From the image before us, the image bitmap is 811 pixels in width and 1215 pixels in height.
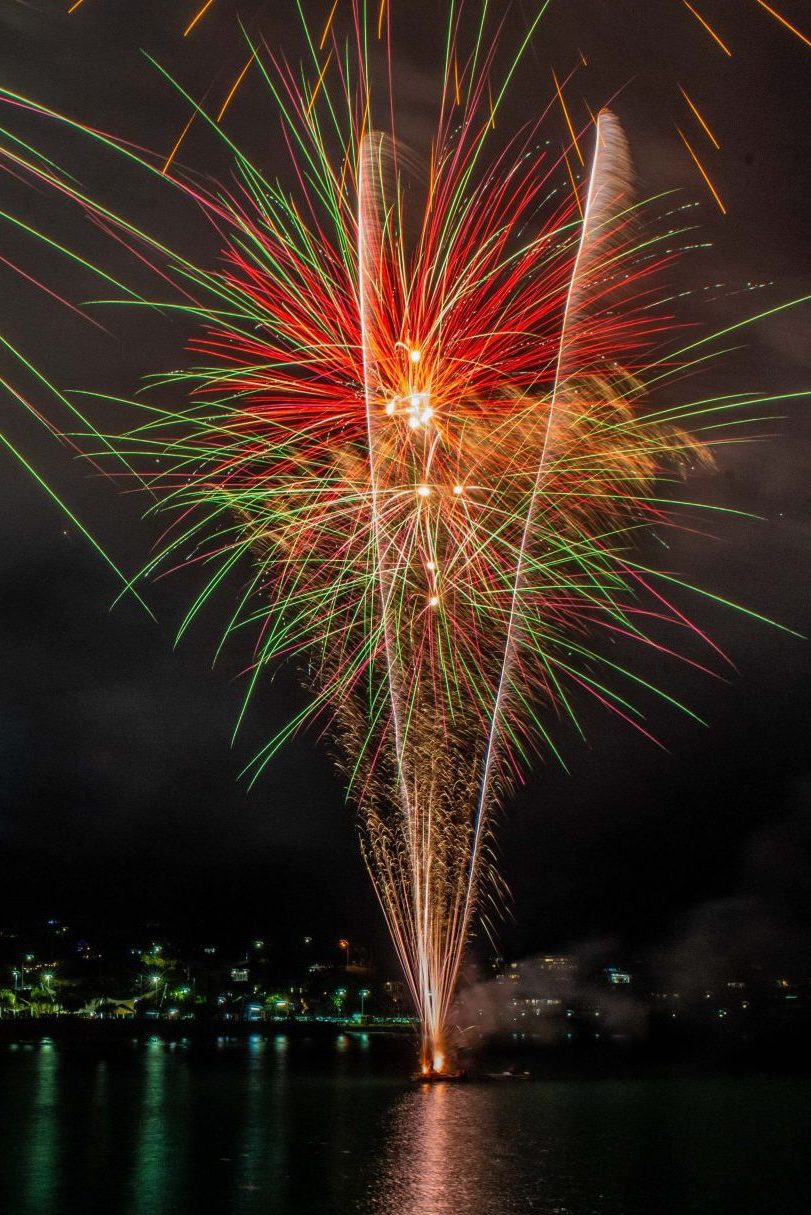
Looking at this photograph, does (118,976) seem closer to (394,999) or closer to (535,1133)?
(394,999)

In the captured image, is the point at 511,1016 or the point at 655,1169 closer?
the point at 655,1169

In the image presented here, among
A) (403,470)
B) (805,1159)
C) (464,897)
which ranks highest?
(403,470)

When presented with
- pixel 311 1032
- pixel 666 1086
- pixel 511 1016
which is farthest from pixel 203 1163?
pixel 511 1016

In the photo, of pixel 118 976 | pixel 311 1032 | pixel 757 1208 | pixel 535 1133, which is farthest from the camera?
pixel 118 976

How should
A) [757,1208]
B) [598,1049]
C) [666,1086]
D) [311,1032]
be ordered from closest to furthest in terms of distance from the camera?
[757,1208] < [666,1086] < [598,1049] < [311,1032]

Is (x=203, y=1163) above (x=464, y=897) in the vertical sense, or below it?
below

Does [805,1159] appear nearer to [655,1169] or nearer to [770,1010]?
[655,1169]

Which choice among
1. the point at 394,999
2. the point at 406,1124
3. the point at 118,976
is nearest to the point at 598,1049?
the point at 394,999
